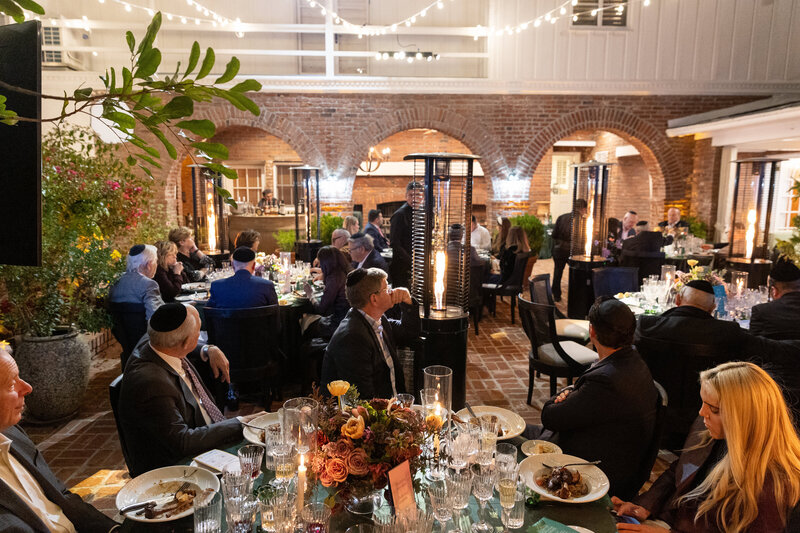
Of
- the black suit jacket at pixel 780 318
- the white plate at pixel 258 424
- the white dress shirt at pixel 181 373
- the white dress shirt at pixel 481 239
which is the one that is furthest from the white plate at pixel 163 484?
the white dress shirt at pixel 481 239

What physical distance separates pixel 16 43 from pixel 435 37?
1144 centimetres

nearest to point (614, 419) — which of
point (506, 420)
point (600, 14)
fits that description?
point (506, 420)

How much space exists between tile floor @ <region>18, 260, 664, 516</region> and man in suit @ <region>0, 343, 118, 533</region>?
1474 mm

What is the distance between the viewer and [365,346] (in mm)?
2996

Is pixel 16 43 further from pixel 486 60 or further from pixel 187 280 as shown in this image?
pixel 486 60

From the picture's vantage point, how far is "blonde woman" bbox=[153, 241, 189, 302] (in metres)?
5.60

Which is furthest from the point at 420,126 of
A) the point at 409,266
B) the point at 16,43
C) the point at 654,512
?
the point at 16,43

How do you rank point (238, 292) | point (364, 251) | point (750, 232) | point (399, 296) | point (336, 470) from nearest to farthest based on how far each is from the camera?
1. point (336, 470)
2. point (399, 296)
3. point (238, 292)
4. point (364, 251)
5. point (750, 232)

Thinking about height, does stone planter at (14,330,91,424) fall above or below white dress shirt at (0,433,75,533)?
below

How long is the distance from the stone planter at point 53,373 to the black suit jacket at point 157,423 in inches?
96.0

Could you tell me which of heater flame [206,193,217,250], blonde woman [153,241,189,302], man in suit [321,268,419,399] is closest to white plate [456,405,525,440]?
man in suit [321,268,419,399]

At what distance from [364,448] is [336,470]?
11 centimetres

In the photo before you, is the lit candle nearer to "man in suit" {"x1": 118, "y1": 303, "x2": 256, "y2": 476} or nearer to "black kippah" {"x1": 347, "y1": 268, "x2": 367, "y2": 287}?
"man in suit" {"x1": 118, "y1": 303, "x2": 256, "y2": 476}

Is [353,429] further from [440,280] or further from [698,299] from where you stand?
[698,299]
